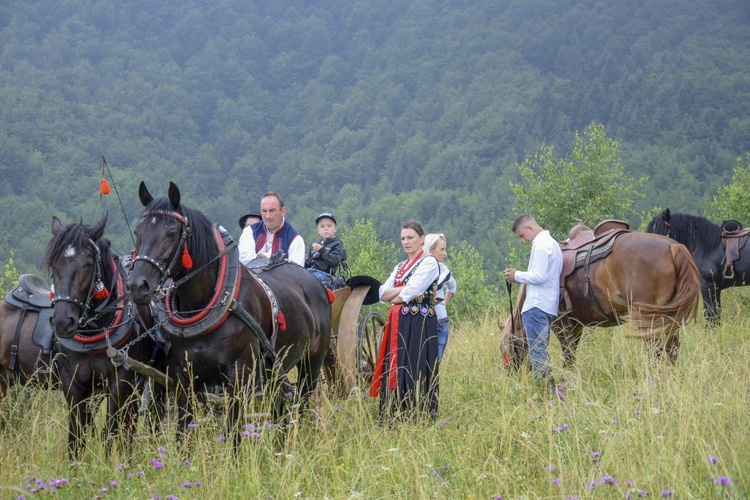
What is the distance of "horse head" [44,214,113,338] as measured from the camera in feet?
16.1

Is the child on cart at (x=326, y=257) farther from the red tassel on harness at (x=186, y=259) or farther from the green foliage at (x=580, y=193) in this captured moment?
the green foliage at (x=580, y=193)

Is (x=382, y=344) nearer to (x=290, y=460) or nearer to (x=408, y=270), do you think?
(x=408, y=270)

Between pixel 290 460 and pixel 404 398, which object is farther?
pixel 404 398

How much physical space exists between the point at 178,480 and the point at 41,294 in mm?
2763

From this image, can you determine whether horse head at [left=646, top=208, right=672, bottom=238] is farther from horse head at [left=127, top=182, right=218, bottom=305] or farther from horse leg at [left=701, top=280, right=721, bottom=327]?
horse head at [left=127, top=182, right=218, bottom=305]

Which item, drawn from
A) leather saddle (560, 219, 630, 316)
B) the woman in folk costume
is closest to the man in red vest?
the woman in folk costume

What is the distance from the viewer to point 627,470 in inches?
157

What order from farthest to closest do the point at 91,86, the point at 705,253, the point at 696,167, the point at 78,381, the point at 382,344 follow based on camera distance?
the point at 91,86 < the point at 696,167 < the point at 705,253 < the point at 382,344 < the point at 78,381

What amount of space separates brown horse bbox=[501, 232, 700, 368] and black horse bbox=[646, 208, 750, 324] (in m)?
3.51

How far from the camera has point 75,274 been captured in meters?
5.04

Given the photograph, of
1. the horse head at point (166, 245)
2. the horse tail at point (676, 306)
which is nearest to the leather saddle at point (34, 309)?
the horse head at point (166, 245)

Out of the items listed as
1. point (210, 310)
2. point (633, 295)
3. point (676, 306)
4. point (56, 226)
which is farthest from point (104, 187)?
point (676, 306)

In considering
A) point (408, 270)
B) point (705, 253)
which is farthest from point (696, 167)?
point (408, 270)

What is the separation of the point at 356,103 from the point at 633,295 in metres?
97.5
